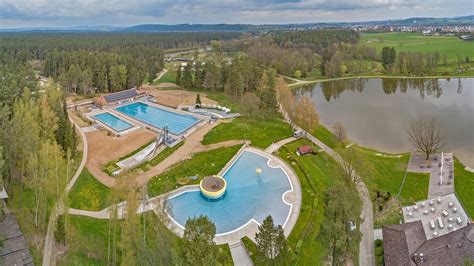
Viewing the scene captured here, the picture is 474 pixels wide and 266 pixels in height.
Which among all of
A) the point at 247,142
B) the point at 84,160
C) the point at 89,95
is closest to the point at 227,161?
the point at 247,142

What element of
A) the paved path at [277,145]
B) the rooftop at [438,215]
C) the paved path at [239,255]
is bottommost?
the paved path at [239,255]

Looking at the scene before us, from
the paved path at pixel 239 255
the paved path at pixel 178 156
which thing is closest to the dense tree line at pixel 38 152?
the paved path at pixel 178 156

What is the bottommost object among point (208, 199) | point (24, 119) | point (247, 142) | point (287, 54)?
point (208, 199)

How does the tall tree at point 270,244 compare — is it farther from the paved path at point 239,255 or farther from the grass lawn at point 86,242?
the grass lawn at point 86,242

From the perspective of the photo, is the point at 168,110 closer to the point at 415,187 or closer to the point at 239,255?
the point at 239,255

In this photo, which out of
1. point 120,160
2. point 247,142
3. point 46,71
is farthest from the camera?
point 46,71

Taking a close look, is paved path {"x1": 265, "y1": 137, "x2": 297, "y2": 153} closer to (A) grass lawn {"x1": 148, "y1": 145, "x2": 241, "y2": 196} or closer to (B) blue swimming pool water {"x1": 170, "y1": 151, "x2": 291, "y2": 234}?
(A) grass lawn {"x1": 148, "y1": 145, "x2": 241, "y2": 196}

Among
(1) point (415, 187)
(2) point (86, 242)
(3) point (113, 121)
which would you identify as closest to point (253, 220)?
(2) point (86, 242)

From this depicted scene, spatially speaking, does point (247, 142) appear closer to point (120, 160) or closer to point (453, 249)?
point (120, 160)
